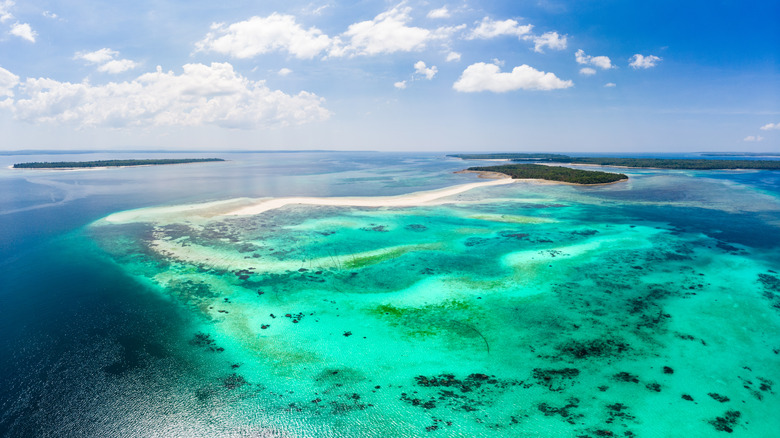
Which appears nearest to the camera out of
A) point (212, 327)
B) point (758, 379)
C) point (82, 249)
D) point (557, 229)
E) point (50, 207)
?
point (758, 379)

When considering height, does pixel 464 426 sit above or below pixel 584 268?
below

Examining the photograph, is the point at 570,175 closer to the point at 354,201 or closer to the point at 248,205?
the point at 354,201

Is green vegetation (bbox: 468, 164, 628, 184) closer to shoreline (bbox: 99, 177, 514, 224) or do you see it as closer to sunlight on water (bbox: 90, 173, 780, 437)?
shoreline (bbox: 99, 177, 514, 224)

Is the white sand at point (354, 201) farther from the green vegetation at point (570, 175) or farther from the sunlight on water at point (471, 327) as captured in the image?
the green vegetation at point (570, 175)

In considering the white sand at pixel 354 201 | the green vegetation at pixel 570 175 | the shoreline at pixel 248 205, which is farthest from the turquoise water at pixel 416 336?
the green vegetation at pixel 570 175

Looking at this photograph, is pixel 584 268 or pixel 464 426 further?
pixel 584 268

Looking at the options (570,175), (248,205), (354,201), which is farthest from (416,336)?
(570,175)

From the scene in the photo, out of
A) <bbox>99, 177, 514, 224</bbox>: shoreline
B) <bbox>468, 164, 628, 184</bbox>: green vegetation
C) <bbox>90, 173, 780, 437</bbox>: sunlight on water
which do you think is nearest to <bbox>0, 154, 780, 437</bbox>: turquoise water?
<bbox>90, 173, 780, 437</bbox>: sunlight on water

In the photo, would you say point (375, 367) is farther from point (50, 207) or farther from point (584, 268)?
point (50, 207)

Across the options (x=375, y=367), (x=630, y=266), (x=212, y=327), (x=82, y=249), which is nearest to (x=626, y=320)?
(x=630, y=266)
